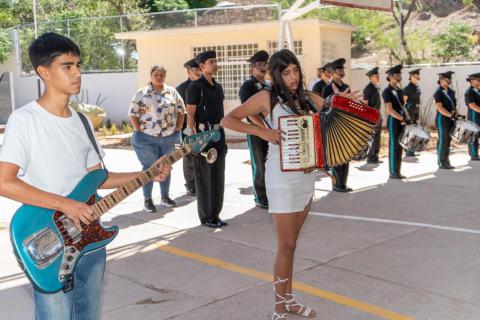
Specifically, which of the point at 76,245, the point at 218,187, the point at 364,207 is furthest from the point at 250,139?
the point at 76,245

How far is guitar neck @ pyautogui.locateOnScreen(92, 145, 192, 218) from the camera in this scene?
303cm

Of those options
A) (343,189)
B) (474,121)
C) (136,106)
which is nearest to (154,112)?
(136,106)

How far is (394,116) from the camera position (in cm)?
993

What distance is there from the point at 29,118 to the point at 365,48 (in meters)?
41.1

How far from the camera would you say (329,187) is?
9492 mm

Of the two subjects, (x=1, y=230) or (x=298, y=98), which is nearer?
(x=298, y=98)

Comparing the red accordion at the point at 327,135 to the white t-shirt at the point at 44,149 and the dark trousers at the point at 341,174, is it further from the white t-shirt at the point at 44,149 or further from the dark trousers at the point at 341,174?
the dark trousers at the point at 341,174

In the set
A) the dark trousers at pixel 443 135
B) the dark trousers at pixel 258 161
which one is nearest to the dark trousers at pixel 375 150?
the dark trousers at pixel 443 135

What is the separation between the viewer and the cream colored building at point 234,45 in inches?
636

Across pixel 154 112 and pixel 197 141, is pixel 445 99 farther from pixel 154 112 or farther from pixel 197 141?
pixel 197 141

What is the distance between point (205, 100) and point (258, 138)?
1.15 metres

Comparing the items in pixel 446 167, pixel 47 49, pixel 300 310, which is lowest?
pixel 446 167

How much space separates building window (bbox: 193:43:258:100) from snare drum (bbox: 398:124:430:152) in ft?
24.7

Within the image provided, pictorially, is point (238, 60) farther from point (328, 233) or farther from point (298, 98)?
point (298, 98)
